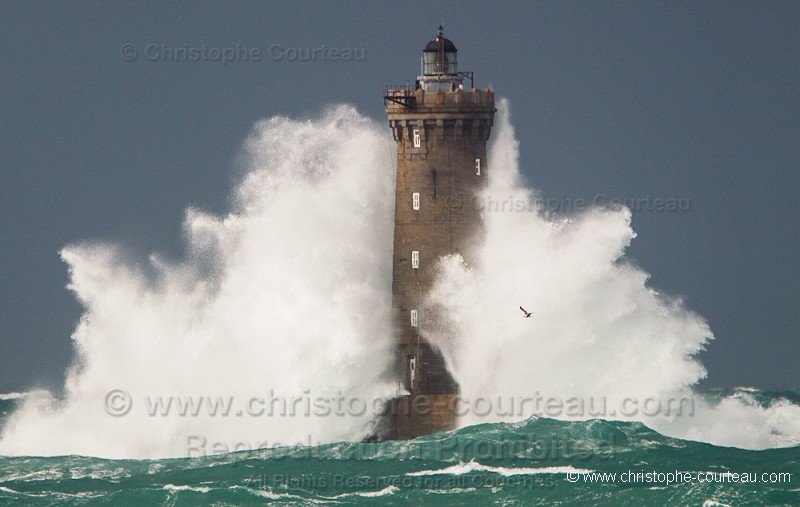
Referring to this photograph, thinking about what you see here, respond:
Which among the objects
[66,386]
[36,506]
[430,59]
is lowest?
[36,506]

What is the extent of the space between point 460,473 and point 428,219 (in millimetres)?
8756

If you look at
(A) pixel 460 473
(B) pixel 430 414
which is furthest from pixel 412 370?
(A) pixel 460 473

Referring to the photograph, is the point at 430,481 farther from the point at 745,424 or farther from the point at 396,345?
the point at 745,424

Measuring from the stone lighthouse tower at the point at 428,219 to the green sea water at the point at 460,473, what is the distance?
1.23 meters

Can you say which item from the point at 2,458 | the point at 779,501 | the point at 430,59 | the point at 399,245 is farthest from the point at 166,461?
the point at 779,501

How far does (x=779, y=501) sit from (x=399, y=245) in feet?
49.5

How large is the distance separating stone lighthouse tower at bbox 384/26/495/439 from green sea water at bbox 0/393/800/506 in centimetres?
123

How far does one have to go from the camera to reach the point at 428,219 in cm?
5959

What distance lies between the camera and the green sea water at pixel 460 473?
51.0 metres

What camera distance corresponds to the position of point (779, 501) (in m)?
49.8

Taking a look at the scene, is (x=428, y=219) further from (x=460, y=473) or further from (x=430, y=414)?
(x=460, y=473)

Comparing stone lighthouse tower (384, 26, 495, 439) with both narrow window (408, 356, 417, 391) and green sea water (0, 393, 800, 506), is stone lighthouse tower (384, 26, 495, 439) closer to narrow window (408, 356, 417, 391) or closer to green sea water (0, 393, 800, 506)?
narrow window (408, 356, 417, 391)

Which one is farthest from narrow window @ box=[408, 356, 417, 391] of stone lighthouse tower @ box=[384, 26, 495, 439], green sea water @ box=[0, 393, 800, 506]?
green sea water @ box=[0, 393, 800, 506]

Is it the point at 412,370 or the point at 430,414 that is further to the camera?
the point at 412,370
